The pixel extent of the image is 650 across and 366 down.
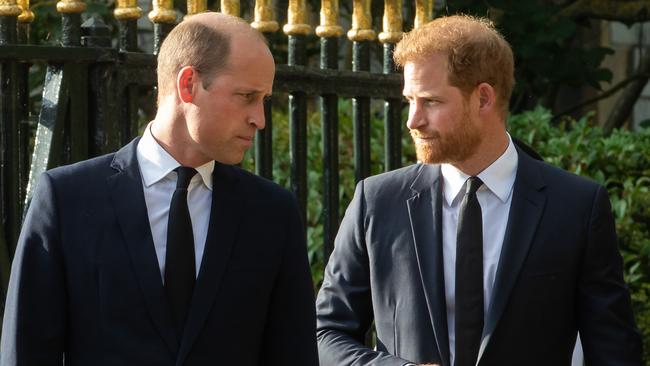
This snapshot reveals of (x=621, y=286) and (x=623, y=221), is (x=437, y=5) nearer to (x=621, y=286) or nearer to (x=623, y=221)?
(x=623, y=221)

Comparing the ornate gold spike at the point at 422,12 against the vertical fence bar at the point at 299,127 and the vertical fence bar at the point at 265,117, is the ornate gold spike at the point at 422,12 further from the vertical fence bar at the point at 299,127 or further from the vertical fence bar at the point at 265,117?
the vertical fence bar at the point at 265,117

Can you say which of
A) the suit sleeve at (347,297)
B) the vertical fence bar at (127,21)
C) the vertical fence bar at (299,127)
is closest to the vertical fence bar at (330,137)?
the vertical fence bar at (299,127)

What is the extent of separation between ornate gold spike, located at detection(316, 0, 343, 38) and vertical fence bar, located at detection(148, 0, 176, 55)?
737mm

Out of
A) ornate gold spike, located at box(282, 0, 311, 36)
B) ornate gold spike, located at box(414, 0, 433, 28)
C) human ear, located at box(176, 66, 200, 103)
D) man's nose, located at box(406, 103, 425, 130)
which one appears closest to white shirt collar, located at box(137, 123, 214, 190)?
human ear, located at box(176, 66, 200, 103)

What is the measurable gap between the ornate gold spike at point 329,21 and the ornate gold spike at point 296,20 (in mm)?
156

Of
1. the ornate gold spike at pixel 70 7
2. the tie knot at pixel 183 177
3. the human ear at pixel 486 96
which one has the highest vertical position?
the ornate gold spike at pixel 70 7

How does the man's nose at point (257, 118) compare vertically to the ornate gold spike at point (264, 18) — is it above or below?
below

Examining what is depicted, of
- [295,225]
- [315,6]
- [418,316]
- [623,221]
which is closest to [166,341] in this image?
[295,225]

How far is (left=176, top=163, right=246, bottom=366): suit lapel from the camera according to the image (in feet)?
11.3

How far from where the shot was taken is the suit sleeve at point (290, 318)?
3645 mm

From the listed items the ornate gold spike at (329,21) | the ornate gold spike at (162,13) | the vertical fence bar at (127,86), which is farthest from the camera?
the ornate gold spike at (329,21)

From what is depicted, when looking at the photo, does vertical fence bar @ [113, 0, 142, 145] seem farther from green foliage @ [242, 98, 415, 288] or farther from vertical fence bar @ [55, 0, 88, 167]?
green foliage @ [242, 98, 415, 288]

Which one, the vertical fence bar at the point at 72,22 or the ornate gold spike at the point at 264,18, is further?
the ornate gold spike at the point at 264,18

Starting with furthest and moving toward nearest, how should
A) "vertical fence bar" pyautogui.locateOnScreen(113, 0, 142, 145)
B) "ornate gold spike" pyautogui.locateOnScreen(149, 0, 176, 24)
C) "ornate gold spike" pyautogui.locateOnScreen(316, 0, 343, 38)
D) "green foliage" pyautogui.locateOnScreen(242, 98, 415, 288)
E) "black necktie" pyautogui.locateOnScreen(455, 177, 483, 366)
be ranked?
"green foliage" pyautogui.locateOnScreen(242, 98, 415, 288) < "ornate gold spike" pyautogui.locateOnScreen(316, 0, 343, 38) < "ornate gold spike" pyautogui.locateOnScreen(149, 0, 176, 24) < "vertical fence bar" pyautogui.locateOnScreen(113, 0, 142, 145) < "black necktie" pyautogui.locateOnScreen(455, 177, 483, 366)
